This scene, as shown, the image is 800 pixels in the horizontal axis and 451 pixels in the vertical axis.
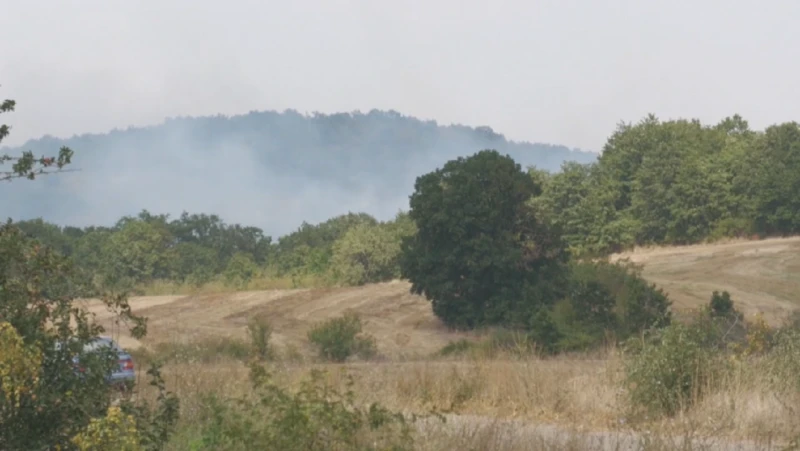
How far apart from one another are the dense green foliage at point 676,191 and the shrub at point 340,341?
3045cm

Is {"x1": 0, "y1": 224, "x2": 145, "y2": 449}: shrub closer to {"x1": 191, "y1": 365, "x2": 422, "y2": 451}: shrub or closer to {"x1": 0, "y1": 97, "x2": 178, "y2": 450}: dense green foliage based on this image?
{"x1": 0, "y1": 97, "x2": 178, "y2": 450}: dense green foliage

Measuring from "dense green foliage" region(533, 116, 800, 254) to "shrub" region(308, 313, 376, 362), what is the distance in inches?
1199

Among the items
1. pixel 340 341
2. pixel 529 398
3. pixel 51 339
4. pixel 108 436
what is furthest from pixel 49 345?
pixel 340 341

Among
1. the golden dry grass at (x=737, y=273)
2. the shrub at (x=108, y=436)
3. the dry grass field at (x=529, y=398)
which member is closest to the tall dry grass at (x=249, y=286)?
the golden dry grass at (x=737, y=273)

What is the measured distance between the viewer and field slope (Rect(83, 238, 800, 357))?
1702 inches

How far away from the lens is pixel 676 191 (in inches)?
2687

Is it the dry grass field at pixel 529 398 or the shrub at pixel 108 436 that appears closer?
the shrub at pixel 108 436

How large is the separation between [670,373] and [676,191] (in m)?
54.8

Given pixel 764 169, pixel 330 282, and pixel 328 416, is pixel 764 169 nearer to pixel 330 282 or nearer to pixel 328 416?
pixel 330 282

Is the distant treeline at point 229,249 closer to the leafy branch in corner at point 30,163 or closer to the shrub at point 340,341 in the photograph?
the shrub at point 340,341

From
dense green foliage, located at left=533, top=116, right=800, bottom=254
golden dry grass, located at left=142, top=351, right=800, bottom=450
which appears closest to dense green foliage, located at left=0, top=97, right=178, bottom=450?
golden dry grass, located at left=142, top=351, right=800, bottom=450

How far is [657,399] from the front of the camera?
1473 centimetres

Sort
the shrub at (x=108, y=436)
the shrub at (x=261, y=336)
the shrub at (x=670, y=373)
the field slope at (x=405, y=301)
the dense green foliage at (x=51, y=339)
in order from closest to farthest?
the shrub at (x=108, y=436)
the dense green foliage at (x=51, y=339)
the shrub at (x=670, y=373)
the shrub at (x=261, y=336)
the field slope at (x=405, y=301)

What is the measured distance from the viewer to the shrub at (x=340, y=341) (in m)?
35.9
